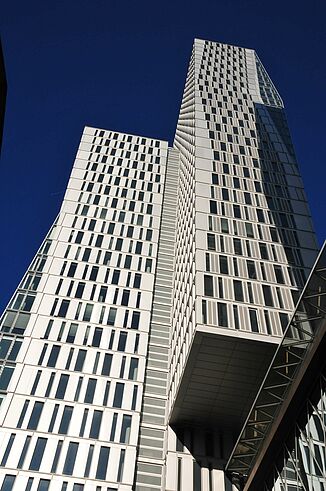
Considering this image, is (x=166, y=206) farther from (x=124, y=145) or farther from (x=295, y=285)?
(x=295, y=285)

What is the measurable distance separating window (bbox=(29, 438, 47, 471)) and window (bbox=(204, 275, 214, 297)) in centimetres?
1949

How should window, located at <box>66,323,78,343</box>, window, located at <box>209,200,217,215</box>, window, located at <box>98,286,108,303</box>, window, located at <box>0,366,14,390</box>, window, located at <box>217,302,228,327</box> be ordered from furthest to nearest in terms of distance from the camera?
window, located at <box>98,286,108,303</box> < window, located at <box>66,323,78,343</box> < window, located at <box>209,200,217,215</box> < window, located at <box>0,366,14,390</box> < window, located at <box>217,302,228,327</box>

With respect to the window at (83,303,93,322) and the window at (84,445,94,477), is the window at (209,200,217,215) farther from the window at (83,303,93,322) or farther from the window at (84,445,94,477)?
the window at (84,445,94,477)

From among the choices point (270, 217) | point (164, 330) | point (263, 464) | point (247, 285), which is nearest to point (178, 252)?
point (164, 330)

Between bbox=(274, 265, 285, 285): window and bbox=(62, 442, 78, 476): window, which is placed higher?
bbox=(274, 265, 285, 285): window

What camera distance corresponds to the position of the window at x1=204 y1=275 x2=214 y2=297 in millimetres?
40781

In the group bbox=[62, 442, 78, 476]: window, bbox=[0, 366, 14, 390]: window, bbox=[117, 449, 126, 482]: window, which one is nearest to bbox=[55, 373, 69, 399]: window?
bbox=[0, 366, 14, 390]: window

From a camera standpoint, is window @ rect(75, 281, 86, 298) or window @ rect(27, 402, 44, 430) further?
window @ rect(75, 281, 86, 298)

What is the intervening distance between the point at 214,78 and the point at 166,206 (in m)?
19.5

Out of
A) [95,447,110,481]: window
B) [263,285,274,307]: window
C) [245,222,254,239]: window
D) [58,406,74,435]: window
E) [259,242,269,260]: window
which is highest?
[245,222,254,239]: window

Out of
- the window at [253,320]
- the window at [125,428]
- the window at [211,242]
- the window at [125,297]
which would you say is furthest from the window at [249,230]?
the window at [125,428]

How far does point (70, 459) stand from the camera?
143 ft

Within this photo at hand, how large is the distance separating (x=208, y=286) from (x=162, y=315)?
766 inches

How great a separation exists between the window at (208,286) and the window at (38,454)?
19485mm
